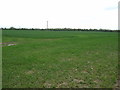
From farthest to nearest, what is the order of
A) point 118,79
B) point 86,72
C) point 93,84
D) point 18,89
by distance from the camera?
point 86,72, point 118,79, point 93,84, point 18,89

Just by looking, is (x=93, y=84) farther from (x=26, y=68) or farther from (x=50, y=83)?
(x=26, y=68)

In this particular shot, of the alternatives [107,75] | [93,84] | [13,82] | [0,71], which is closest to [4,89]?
[13,82]

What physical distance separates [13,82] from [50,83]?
150cm

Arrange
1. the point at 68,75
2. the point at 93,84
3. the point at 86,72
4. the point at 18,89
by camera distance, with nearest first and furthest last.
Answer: the point at 18,89 < the point at 93,84 < the point at 68,75 < the point at 86,72

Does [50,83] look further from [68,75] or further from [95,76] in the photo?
[95,76]

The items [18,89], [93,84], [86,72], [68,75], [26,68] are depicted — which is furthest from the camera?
[26,68]

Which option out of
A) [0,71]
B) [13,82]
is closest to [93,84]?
[13,82]

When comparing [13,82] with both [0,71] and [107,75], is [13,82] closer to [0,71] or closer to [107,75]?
[0,71]

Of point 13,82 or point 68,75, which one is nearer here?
point 13,82

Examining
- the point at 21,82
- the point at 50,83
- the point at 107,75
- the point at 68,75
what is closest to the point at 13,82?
the point at 21,82

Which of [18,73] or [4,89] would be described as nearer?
[4,89]

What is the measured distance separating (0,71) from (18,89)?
2.41m

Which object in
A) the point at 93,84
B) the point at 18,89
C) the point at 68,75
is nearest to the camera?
the point at 18,89

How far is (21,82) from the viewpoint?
5355 millimetres
